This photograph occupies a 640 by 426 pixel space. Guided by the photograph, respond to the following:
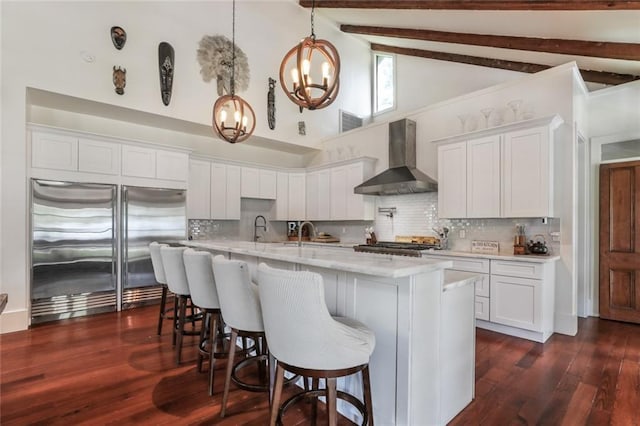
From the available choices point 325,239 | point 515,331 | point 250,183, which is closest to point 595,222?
point 515,331

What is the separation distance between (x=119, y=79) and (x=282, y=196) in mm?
3488

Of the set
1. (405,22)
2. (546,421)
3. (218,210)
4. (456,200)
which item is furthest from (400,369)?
(405,22)

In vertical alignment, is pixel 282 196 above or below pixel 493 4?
below

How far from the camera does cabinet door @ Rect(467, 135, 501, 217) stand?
406cm

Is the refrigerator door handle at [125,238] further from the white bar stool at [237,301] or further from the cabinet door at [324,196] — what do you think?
the cabinet door at [324,196]

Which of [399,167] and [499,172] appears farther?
[399,167]

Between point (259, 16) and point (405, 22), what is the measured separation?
266 centimetres

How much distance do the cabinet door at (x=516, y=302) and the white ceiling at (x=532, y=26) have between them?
111 inches

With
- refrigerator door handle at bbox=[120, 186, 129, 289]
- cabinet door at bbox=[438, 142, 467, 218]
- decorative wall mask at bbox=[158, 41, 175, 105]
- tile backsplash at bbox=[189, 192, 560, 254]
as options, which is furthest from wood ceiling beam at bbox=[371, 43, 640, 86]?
refrigerator door handle at bbox=[120, 186, 129, 289]

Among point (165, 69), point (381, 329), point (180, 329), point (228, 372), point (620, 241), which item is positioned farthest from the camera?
point (165, 69)

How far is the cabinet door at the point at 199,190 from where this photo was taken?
5582 mm

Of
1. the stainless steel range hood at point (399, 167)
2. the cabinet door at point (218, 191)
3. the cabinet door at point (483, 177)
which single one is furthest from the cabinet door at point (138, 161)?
the cabinet door at point (483, 177)

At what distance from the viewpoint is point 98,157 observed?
14.5 feet

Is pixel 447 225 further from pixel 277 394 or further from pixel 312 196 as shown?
pixel 277 394
